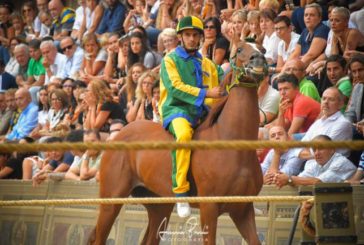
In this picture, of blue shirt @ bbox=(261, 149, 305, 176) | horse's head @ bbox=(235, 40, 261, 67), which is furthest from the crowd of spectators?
horse's head @ bbox=(235, 40, 261, 67)

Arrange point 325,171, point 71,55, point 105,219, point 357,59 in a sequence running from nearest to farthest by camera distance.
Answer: point 325,171, point 105,219, point 357,59, point 71,55

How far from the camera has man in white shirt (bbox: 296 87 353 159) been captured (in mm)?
8367

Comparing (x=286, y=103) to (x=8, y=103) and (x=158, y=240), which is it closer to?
(x=158, y=240)

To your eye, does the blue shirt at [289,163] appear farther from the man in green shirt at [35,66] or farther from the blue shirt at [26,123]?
the man in green shirt at [35,66]

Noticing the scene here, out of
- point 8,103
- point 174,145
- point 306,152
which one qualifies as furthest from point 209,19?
point 174,145

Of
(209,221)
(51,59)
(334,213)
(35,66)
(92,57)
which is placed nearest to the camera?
(334,213)

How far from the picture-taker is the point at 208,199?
622 cm

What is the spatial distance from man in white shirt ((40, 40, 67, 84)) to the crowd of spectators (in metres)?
0.02

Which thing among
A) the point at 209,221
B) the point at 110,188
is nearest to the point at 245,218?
the point at 209,221

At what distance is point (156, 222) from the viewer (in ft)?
27.3

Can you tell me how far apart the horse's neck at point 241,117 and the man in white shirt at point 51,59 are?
6.98 meters

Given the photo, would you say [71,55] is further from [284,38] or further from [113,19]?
[284,38]

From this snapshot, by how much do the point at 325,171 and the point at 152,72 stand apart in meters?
3.50

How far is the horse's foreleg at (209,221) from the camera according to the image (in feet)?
24.0
